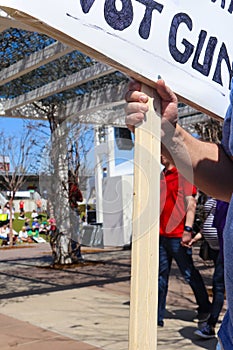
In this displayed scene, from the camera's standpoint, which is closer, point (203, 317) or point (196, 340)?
point (196, 340)

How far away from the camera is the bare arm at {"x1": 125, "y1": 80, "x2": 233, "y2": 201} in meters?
1.60

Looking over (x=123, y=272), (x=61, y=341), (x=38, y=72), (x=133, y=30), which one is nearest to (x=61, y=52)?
(x=38, y=72)

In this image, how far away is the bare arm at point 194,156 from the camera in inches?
63.1

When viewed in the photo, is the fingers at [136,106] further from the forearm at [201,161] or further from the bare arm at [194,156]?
the forearm at [201,161]

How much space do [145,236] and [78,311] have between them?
15.9 ft

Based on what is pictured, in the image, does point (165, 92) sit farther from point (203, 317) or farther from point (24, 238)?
point (24, 238)

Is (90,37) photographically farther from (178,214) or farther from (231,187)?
(178,214)

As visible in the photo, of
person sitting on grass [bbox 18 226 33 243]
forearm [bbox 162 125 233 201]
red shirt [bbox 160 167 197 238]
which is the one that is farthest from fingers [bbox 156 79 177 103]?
person sitting on grass [bbox 18 226 33 243]

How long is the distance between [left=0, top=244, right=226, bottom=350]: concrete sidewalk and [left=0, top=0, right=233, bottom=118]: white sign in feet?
11.4

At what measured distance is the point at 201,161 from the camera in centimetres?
163

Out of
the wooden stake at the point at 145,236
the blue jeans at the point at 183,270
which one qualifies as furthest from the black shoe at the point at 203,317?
the wooden stake at the point at 145,236

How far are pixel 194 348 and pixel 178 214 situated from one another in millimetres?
2052

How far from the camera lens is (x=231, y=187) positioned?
165cm

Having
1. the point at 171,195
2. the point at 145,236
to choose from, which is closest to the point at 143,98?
the point at 145,236
